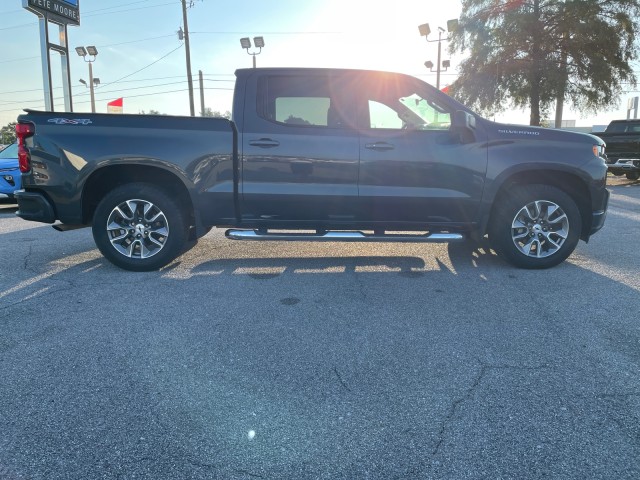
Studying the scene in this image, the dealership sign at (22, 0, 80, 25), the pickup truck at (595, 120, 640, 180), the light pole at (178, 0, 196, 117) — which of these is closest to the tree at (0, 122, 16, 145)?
the light pole at (178, 0, 196, 117)

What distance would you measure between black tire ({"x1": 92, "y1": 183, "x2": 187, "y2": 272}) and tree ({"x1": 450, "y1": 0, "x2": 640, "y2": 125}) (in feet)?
76.1

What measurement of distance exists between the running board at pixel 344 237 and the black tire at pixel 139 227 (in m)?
0.62

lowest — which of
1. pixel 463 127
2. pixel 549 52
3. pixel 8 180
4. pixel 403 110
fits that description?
pixel 8 180

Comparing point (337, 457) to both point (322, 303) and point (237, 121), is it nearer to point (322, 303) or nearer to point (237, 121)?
point (322, 303)

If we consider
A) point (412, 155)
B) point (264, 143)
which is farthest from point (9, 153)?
point (412, 155)

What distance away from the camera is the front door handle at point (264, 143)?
15.2 feet

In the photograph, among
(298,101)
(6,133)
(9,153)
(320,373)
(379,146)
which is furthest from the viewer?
(6,133)

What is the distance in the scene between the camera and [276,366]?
286cm

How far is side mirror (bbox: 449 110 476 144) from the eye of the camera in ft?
14.8

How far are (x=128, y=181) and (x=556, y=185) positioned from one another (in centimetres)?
468

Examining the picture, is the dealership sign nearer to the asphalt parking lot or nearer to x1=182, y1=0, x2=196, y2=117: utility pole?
the asphalt parking lot

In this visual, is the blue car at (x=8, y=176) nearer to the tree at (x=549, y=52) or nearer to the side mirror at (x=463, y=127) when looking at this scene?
the side mirror at (x=463, y=127)

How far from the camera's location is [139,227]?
Answer: 4852 mm

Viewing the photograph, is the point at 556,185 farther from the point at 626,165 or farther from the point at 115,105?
the point at 115,105
